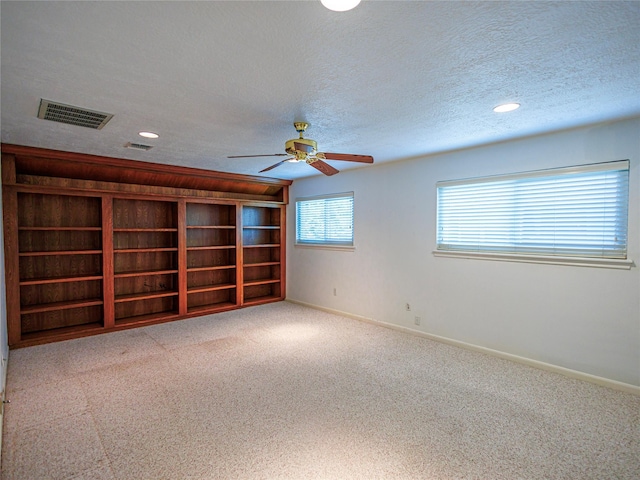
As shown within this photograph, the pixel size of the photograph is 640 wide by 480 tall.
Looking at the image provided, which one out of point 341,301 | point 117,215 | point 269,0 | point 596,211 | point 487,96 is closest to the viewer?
point 269,0

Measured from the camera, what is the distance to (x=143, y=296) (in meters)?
4.96

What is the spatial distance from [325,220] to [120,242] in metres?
3.22

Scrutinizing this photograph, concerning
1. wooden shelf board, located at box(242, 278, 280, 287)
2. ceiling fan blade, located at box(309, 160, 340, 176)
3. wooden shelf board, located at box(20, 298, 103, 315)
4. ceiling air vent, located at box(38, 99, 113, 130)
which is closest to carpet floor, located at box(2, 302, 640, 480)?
wooden shelf board, located at box(20, 298, 103, 315)

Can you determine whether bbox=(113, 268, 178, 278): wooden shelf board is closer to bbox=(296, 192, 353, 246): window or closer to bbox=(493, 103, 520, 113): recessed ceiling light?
bbox=(296, 192, 353, 246): window

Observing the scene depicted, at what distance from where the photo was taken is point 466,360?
3660mm

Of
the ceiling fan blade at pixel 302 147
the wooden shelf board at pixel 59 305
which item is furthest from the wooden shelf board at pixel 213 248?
the ceiling fan blade at pixel 302 147

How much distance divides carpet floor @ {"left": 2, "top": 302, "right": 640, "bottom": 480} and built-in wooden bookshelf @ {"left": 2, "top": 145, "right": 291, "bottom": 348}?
2.35 ft

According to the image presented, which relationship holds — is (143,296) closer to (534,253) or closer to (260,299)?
(260,299)

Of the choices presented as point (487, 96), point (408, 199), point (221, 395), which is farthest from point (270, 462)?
point (408, 199)

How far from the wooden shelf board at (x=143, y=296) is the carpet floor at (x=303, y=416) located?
2.88ft

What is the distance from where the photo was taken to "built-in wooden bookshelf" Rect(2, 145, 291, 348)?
13.6 feet

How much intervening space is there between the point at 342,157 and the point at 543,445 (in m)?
2.55

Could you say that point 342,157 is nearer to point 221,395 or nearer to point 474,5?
point 474,5

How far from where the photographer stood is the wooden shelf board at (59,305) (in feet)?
13.5
